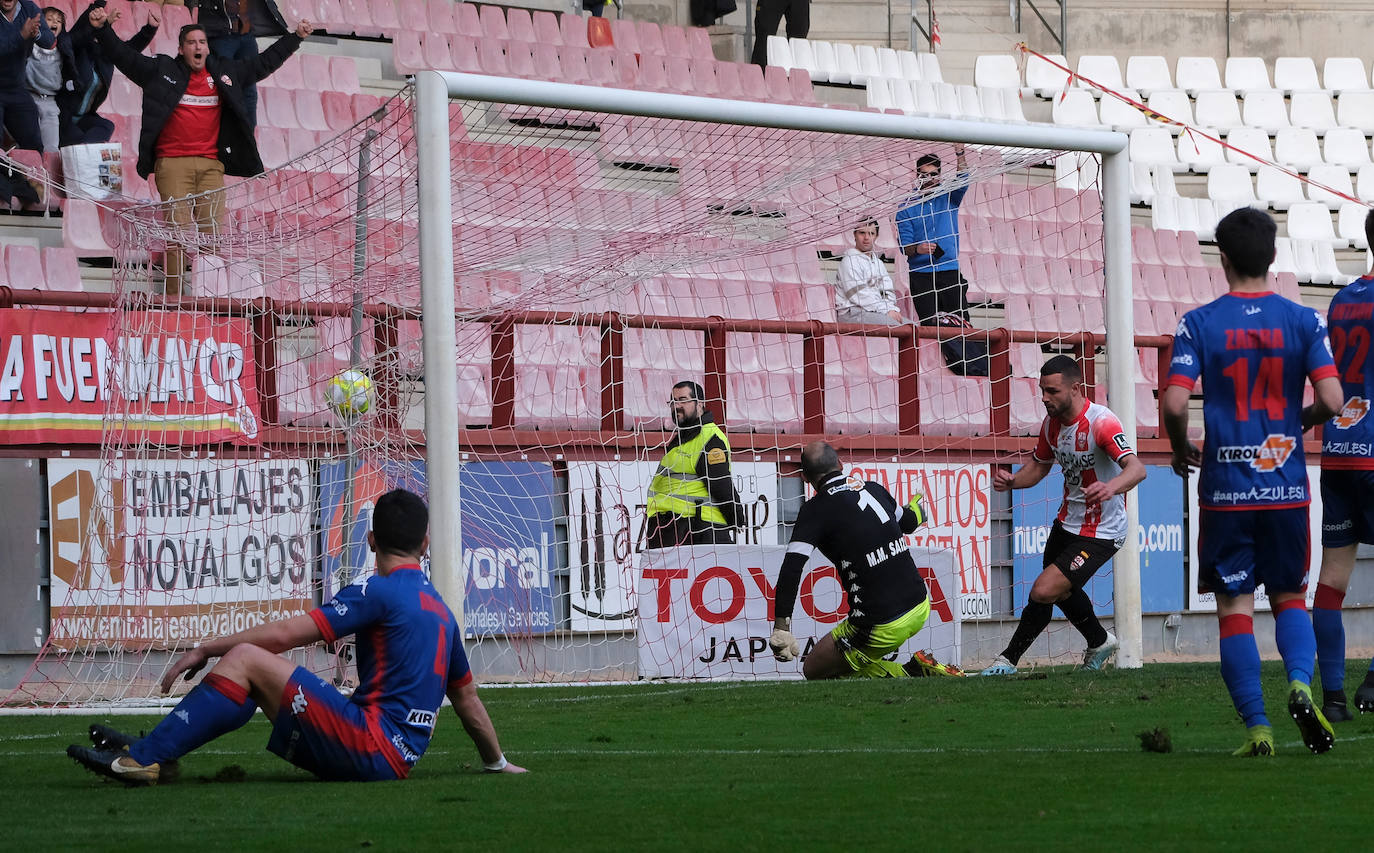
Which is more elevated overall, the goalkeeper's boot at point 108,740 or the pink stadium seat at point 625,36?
the pink stadium seat at point 625,36

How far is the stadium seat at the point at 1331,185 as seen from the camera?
19906 millimetres

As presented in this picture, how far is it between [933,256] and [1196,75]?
33.7 feet

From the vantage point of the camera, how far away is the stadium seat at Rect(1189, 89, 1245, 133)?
20.7 meters

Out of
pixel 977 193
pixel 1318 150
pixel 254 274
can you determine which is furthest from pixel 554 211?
pixel 1318 150

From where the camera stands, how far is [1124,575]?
374 inches

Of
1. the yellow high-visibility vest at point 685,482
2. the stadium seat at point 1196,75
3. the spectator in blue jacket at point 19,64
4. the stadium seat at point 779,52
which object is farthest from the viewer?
the stadium seat at point 1196,75

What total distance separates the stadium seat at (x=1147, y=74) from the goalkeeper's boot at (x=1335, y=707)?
15.6 m

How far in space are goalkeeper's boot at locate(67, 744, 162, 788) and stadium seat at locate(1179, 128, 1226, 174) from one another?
55.5ft

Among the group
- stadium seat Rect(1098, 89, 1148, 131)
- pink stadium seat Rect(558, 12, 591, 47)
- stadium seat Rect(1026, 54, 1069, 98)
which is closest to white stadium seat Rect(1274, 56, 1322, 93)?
stadium seat Rect(1098, 89, 1148, 131)

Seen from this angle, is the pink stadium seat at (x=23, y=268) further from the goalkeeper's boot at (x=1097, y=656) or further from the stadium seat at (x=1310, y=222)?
the stadium seat at (x=1310, y=222)

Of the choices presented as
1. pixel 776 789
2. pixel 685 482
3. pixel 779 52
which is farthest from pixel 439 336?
pixel 779 52

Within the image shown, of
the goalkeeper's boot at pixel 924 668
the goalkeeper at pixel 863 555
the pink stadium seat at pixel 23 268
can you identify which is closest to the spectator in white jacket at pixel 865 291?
the goalkeeper's boot at pixel 924 668

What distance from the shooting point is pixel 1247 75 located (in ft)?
70.4

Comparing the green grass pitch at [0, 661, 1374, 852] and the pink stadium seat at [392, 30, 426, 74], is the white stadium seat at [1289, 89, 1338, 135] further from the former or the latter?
the green grass pitch at [0, 661, 1374, 852]
